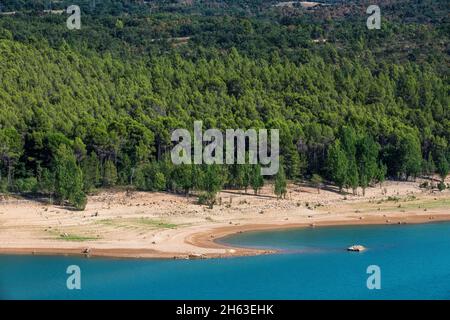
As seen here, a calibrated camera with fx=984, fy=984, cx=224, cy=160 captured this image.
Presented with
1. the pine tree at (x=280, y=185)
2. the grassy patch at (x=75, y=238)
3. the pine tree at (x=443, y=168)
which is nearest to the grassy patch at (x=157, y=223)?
the grassy patch at (x=75, y=238)

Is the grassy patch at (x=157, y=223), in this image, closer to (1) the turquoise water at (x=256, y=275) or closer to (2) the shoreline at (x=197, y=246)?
(2) the shoreline at (x=197, y=246)

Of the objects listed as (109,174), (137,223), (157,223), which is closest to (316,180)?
(109,174)

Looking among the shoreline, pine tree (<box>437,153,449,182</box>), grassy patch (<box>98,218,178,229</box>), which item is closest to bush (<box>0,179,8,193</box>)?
grassy patch (<box>98,218,178,229</box>)

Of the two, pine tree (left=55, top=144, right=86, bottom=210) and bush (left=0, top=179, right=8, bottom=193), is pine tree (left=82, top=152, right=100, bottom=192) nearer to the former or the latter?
pine tree (left=55, top=144, right=86, bottom=210)

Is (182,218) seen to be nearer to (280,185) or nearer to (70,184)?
(70,184)

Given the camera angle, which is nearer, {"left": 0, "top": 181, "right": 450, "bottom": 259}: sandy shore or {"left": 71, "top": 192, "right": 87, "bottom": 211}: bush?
{"left": 0, "top": 181, "right": 450, "bottom": 259}: sandy shore

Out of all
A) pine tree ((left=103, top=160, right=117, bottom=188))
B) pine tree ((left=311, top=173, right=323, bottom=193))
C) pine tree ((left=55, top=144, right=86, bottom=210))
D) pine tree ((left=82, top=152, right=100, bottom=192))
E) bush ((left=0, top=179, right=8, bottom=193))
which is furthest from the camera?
pine tree ((left=311, top=173, right=323, bottom=193))

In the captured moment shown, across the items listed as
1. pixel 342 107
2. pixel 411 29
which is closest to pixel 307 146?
pixel 342 107
